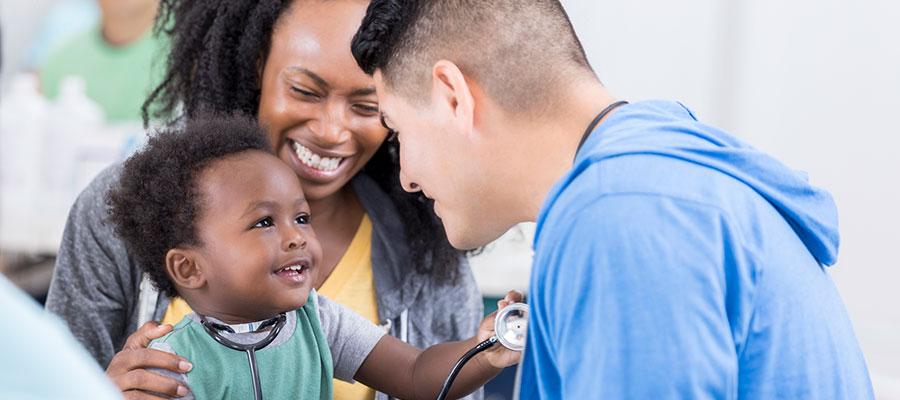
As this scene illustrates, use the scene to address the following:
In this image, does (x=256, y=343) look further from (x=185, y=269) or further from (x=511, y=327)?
(x=511, y=327)

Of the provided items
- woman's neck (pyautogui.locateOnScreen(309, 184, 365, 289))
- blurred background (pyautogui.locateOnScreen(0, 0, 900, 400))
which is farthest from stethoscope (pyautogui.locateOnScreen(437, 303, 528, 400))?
blurred background (pyautogui.locateOnScreen(0, 0, 900, 400))

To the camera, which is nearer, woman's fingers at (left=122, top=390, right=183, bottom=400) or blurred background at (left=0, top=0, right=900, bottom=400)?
woman's fingers at (left=122, top=390, right=183, bottom=400)

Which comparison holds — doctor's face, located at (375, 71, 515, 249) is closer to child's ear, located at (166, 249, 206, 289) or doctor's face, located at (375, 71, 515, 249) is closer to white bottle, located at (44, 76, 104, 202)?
child's ear, located at (166, 249, 206, 289)

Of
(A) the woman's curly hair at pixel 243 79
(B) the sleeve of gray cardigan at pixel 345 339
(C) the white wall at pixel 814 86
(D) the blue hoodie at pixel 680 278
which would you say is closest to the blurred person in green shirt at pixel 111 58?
(C) the white wall at pixel 814 86

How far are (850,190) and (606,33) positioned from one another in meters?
0.93

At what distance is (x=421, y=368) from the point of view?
→ 71.3 inches

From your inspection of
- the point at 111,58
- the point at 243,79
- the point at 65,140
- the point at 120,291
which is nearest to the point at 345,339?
the point at 120,291

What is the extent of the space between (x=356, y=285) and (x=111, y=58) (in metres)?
2.49

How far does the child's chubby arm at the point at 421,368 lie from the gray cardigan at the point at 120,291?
156mm

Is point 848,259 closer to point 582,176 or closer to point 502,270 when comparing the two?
point 502,270

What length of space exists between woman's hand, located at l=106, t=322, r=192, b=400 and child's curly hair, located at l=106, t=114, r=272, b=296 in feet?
0.53

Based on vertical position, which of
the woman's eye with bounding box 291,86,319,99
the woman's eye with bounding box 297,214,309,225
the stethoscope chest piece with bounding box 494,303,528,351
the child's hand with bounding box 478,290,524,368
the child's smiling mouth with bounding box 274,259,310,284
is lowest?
the child's hand with bounding box 478,290,524,368

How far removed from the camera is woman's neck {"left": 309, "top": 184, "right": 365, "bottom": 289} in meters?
2.05

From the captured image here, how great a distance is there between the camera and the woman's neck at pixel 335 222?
205 centimetres
